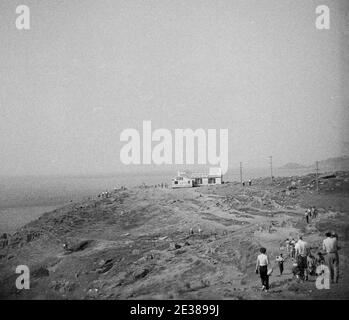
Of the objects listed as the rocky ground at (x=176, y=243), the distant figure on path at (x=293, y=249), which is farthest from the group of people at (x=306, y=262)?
the distant figure on path at (x=293, y=249)

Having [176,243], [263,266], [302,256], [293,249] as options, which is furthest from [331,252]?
[176,243]

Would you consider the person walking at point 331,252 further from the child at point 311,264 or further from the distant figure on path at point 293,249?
the distant figure on path at point 293,249

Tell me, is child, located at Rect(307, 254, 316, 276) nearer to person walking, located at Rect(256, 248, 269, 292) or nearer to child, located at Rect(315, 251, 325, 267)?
child, located at Rect(315, 251, 325, 267)

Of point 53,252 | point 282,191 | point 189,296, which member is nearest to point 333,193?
point 282,191

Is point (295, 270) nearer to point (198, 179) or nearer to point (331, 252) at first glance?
point (331, 252)

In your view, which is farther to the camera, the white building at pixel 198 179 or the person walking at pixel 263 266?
the white building at pixel 198 179

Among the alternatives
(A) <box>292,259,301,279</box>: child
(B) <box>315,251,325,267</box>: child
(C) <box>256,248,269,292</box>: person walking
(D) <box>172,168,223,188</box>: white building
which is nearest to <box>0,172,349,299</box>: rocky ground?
(A) <box>292,259,301,279</box>: child
